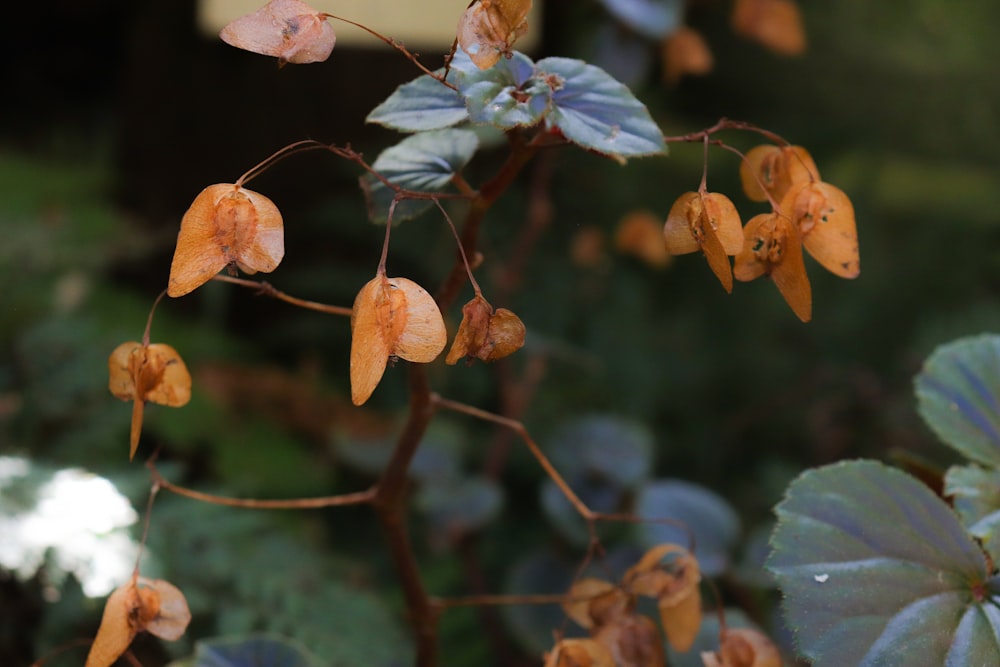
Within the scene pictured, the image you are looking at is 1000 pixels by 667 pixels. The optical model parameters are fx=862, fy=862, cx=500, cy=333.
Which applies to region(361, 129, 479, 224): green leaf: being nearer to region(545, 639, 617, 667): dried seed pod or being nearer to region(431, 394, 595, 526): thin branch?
region(431, 394, 595, 526): thin branch

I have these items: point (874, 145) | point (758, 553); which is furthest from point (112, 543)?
point (874, 145)

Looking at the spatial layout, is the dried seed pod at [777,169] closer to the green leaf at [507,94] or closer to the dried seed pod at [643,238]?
the green leaf at [507,94]

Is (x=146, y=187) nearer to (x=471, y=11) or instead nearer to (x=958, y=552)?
(x=471, y=11)

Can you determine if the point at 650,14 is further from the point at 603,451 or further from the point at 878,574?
the point at 878,574

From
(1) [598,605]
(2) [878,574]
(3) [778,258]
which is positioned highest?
(3) [778,258]

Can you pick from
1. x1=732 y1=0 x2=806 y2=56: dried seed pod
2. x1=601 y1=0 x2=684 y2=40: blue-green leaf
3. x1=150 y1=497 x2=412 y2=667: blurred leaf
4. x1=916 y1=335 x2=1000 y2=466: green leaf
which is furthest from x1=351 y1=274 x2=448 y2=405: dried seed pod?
x1=732 y1=0 x2=806 y2=56: dried seed pod

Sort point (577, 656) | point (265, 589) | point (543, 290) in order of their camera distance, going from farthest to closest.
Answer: point (543, 290) → point (265, 589) → point (577, 656)

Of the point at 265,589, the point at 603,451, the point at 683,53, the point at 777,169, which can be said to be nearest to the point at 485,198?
the point at 777,169

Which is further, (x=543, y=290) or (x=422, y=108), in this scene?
(x=543, y=290)
